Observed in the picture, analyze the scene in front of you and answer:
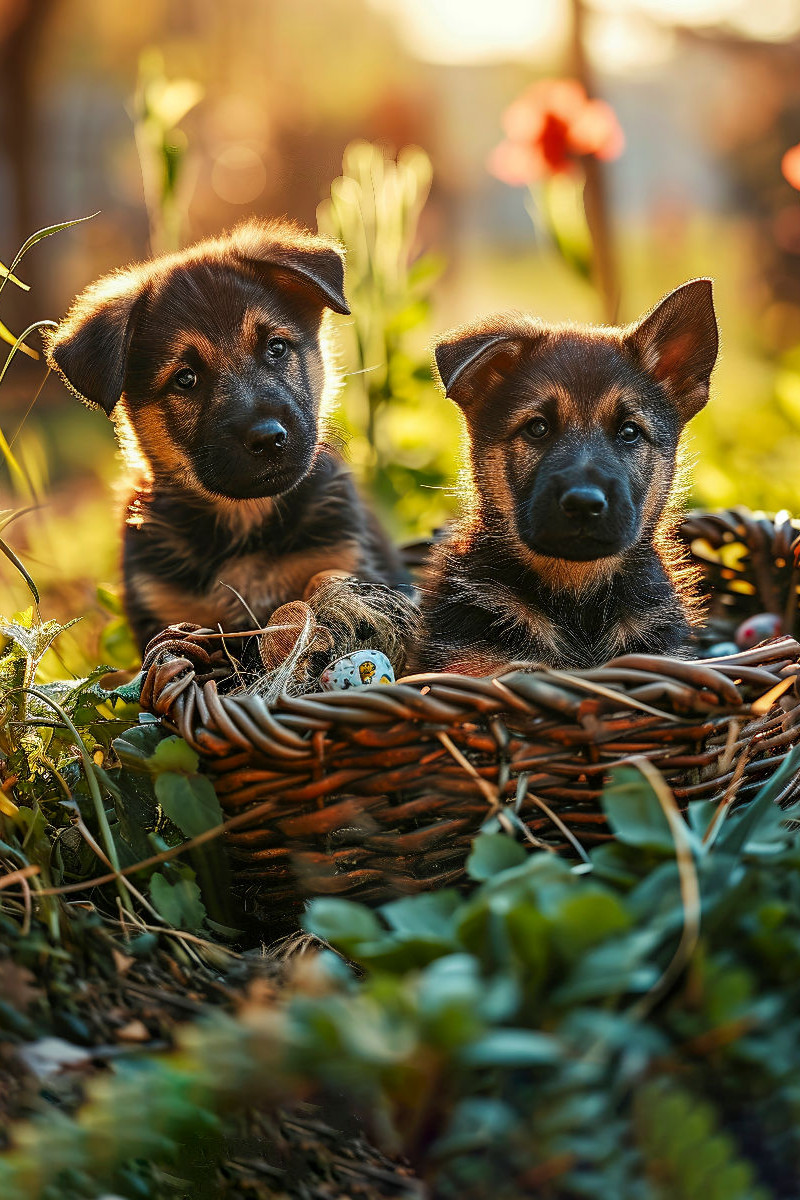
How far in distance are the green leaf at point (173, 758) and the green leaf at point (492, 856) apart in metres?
0.58

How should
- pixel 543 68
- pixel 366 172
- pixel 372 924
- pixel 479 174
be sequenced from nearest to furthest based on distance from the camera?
pixel 372 924 → pixel 366 172 → pixel 543 68 → pixel 479 174

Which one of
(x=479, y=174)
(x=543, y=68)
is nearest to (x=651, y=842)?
(x=543, y=68)

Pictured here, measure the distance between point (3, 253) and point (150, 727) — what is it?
944cm

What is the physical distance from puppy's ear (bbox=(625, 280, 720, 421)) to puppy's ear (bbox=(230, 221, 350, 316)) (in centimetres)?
87

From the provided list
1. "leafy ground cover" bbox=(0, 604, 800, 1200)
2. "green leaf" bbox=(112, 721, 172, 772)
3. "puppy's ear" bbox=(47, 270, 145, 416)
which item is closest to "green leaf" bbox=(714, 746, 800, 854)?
"leafy ground cover" bbox=(0, 604, 800, 1200)

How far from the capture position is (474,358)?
8.33ft

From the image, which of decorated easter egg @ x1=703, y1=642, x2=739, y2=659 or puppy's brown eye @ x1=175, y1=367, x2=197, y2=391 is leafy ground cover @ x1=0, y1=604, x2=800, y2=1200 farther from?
puppy's brown eye @ x1=175, y1=367, x2=197, y2=391

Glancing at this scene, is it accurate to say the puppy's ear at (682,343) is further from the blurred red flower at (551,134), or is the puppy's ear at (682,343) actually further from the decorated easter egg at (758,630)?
the blurred red flower at (551,134)

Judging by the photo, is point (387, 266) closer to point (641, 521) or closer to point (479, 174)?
point (641, 521)

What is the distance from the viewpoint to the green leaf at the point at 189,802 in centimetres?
193

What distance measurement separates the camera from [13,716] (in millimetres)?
2139

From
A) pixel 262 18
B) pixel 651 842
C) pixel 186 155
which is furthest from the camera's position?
pixel 262 18

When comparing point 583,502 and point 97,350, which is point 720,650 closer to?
point 583,502

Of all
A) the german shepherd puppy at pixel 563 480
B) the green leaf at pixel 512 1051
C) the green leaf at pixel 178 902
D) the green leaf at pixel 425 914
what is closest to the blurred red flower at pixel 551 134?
the german shepherd puppy at pixel 563 480
